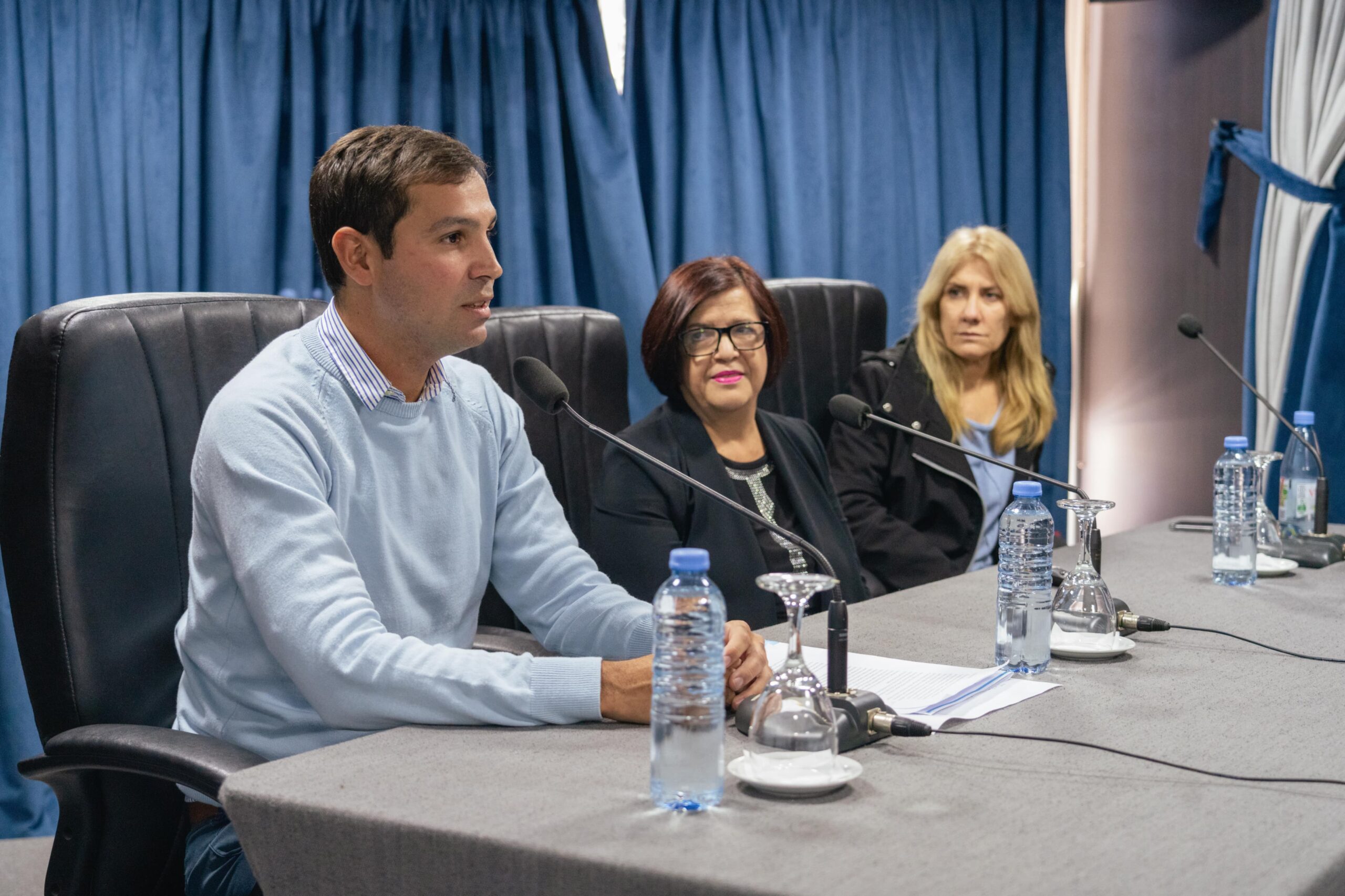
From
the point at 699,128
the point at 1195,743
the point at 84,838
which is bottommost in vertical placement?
the point at 84,838

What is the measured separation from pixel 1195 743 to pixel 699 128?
7.91 feet

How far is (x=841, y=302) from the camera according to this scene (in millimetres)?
3084

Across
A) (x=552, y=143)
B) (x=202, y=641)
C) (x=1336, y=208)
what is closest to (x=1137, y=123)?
(x=1336, y=208)

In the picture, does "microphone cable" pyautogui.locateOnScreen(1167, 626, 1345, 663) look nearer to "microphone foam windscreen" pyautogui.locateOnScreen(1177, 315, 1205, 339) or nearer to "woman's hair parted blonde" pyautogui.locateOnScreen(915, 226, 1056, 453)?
"microphone foam windscreen" pyautogui.locateOnScreen(1177, 315, 1205, 339)

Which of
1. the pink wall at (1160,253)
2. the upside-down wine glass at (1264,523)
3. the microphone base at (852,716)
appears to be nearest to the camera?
the microphone base at (852,716)

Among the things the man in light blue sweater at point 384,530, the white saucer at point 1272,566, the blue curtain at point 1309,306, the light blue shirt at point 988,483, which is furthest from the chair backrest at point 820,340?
the blue curtain at point 1309,306

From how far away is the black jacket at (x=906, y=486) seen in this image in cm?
284

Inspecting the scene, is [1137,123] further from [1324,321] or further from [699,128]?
[699,128]

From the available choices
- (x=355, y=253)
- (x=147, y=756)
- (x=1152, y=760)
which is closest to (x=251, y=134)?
(x=355, y=253)

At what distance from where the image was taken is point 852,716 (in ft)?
4.12

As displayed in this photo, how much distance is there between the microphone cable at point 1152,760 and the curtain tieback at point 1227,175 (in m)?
2.76

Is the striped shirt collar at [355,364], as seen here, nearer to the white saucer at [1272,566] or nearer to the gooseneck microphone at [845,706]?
the gooseneck microphone at [845,706]

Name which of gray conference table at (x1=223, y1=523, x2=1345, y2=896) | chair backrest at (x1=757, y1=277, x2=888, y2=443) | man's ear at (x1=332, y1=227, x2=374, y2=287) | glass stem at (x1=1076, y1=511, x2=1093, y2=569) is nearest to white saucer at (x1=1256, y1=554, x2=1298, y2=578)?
glass stem at (x1=1076, y1=511, x2=1093, y2=569)

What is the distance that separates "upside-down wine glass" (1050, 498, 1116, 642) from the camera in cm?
165
